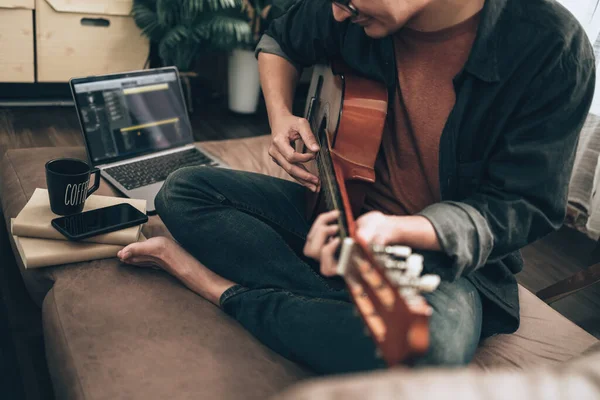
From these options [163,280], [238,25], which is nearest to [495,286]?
[163,280]

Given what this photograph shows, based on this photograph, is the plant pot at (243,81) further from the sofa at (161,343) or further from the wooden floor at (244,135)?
the sofa at (161,343)

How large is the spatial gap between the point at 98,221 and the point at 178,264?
208 mm

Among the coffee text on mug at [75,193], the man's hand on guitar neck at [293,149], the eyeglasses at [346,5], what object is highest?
the eyeglasses at [346,5]

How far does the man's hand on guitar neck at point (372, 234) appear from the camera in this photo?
67 cm

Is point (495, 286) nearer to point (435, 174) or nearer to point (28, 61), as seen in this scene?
point (435, 174)

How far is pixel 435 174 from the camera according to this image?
1.05 m

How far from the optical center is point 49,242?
1.08 meters

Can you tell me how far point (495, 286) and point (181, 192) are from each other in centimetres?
68

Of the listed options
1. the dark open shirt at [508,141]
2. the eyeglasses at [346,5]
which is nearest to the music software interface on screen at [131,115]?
the eyeglasses at [346,5]

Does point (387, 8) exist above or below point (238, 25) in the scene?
above

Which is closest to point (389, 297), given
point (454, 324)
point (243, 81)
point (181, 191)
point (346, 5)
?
point (454, 324)

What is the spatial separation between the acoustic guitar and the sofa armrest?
0.03 m

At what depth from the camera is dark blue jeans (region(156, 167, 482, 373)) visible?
2.75ft

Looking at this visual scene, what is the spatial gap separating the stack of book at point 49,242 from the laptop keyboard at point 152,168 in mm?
360
